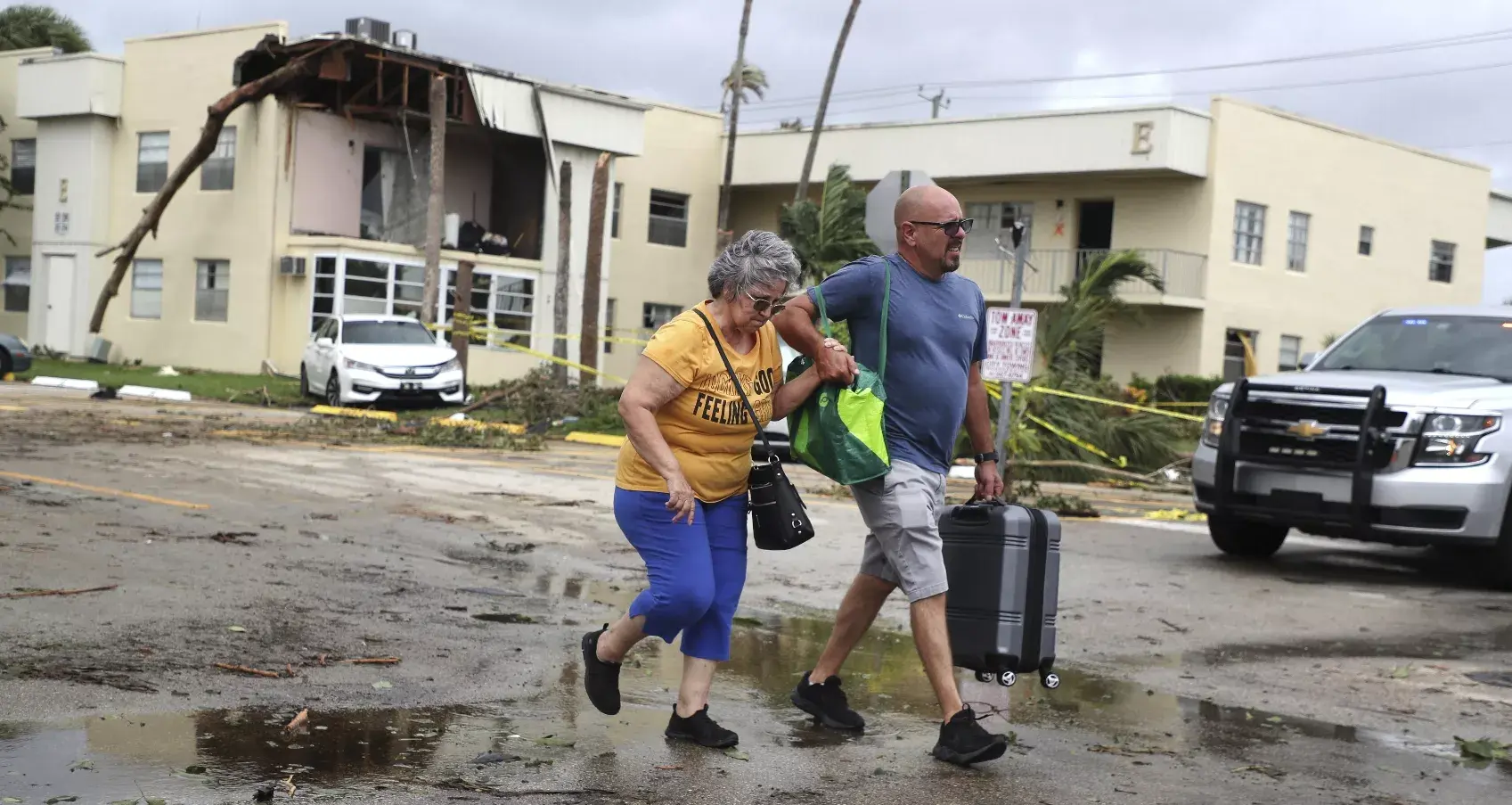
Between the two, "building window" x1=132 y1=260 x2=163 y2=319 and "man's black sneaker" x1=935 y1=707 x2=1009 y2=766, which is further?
"building window" x1=132 y1=260 x2=163 y2=319

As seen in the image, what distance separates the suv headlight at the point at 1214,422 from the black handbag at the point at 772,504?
6.91 metres

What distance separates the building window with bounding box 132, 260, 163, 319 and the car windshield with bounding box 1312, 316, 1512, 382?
98.4 ft

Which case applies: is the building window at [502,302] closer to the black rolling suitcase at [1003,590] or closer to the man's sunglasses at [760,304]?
the black rolling suitcase at [1003,590]

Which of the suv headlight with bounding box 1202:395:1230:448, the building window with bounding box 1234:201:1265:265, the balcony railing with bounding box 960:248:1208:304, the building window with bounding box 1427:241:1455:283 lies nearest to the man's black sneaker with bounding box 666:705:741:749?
the suv headlight with bounding box 1202:395:1230:448

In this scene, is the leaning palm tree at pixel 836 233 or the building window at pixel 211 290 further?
the building window at pixel 211 290

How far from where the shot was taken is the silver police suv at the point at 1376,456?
10.8 metres

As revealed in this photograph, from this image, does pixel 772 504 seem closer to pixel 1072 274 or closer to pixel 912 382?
pixel 912 382

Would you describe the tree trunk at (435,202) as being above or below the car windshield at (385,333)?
above

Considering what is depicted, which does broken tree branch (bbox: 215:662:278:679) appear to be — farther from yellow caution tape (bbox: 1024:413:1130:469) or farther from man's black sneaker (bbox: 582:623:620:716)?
yellow caution tape (bbox: 1024:413:1130:469)

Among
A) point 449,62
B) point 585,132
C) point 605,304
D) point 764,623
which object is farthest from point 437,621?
point 605,304

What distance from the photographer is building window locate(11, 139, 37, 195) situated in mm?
41781

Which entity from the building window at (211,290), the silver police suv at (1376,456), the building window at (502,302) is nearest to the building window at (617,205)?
the building window at (502,302)

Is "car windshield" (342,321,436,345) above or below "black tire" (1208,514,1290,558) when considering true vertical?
above

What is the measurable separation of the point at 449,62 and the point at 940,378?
30037 mm
